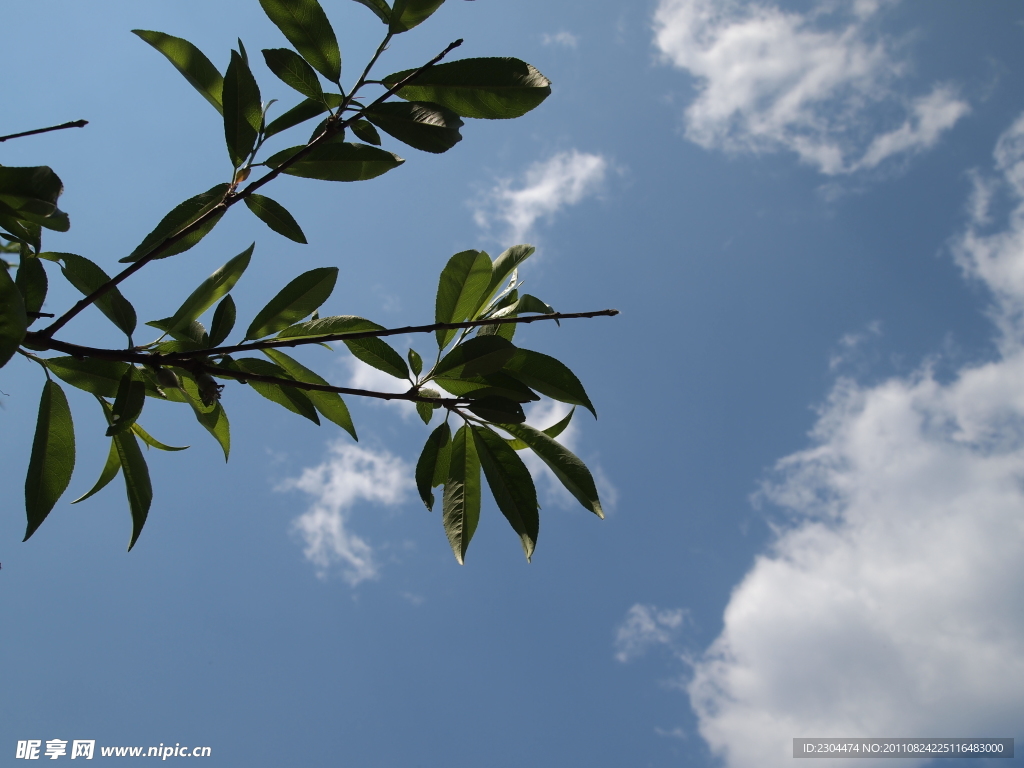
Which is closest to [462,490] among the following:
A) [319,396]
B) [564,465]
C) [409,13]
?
[564,465]

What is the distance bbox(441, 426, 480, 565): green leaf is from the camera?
1.45 metres

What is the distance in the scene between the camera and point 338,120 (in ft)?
4.25

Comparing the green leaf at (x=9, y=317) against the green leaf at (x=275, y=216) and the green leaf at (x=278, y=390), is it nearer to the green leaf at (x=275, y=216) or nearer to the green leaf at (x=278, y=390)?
the green leaf at (x=278, y=390)

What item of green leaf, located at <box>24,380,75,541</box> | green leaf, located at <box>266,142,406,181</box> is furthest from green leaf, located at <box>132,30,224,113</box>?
green leaf, located at <box>24,380,75,541</box>

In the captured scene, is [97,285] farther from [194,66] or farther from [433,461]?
[433,461]

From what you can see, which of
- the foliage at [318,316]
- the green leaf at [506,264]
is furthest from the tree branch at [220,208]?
the green leaf at [506,264]

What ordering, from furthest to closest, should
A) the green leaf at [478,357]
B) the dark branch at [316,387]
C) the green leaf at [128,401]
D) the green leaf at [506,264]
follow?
1. the green leaf at [506,264]
2. the green leaf at [478,357]
3. the green leaf at [128,401]
4. the dark branch at [316,387]

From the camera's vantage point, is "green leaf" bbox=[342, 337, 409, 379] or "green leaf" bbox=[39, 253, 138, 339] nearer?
"green leaf" bbox=[39, 253, 138, 339]

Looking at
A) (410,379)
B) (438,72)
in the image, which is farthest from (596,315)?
(438,72)

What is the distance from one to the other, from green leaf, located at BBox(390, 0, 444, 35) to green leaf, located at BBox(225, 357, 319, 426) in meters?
0.75

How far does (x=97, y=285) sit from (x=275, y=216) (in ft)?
1.21

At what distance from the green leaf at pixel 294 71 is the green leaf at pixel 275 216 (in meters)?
0.24

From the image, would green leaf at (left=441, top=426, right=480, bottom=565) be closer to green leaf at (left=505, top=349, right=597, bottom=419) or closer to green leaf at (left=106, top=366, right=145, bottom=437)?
green leaf at (left=505, top=349, right=597, bottom=419)

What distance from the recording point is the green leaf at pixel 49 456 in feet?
4.02
